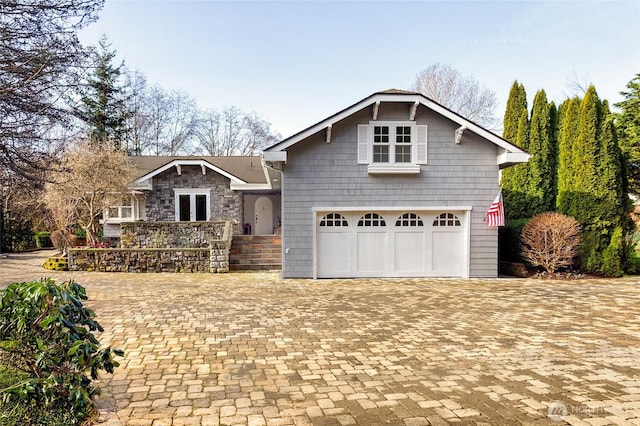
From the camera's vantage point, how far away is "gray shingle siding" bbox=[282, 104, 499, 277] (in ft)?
39.8

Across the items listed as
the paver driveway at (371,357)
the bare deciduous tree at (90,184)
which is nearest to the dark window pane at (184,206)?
the bare deciduous tree at (90,184)

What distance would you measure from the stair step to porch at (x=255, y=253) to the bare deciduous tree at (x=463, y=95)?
1864 cm

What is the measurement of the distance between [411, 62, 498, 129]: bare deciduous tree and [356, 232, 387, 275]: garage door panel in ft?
62.3

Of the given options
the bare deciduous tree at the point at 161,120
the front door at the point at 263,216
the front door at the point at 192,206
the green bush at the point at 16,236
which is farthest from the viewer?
the bare deciduous tree at the point at 161,120

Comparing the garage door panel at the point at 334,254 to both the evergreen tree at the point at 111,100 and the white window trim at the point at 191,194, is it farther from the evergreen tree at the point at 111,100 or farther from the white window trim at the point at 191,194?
the evergreen tree at the point at 111,100

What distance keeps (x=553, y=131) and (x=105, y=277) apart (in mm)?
17769

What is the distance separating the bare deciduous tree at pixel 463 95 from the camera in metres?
28.0

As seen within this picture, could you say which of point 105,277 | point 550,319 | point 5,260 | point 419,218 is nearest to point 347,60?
point 419,218

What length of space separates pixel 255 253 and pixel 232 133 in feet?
86.9

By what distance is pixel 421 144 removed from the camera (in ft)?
40.2

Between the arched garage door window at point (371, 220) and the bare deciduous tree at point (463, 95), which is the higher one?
the bare deciduous tree at point (463, 95)

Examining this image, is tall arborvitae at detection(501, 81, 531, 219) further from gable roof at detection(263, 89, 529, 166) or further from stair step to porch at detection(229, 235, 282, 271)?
stair step to porch at detection(229, 235, 282, 271)

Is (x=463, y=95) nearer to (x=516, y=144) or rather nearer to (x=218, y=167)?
(x=516, y=144)

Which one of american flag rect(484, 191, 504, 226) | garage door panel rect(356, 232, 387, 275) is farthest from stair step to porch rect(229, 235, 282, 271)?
american flag rect(484, 191, 504, 226)
